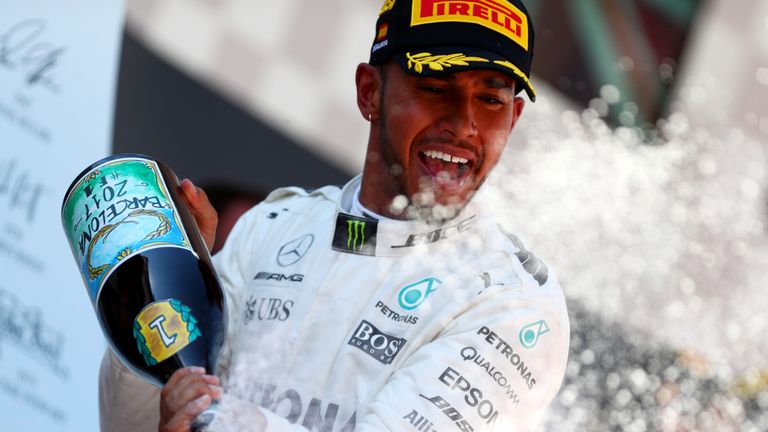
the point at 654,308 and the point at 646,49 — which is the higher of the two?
the point at 646,49

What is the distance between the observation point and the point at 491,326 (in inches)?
55.2

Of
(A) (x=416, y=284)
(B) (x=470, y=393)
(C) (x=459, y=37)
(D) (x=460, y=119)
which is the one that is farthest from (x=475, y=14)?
(B) (x=470, y=393)

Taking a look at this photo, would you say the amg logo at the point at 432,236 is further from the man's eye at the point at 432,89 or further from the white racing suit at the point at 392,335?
the man's eye at the point at 432,89

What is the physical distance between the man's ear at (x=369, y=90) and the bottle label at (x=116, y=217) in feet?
1.27

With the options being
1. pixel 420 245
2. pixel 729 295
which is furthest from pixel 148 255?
pixel 729 295

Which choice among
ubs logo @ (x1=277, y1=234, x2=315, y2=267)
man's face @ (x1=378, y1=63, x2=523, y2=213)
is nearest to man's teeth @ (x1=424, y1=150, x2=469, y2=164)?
man's face @ (x1=378, y1=63, x2=523, y2=213)

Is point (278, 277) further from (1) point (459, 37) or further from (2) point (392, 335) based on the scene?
(1) point (459, 37)

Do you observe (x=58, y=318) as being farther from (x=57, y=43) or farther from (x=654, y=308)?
(x=654, y=308)

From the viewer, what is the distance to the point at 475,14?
1519 mm

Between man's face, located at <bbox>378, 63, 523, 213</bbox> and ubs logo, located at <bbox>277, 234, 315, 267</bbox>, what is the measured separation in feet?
0.56

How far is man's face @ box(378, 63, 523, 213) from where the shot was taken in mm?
1492

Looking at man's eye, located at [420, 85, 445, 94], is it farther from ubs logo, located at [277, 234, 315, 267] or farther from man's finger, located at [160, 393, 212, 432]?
man's finger, located at [160, 393, 212, 432]

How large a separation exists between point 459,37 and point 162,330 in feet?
1.91

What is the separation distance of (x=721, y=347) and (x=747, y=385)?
110mm
